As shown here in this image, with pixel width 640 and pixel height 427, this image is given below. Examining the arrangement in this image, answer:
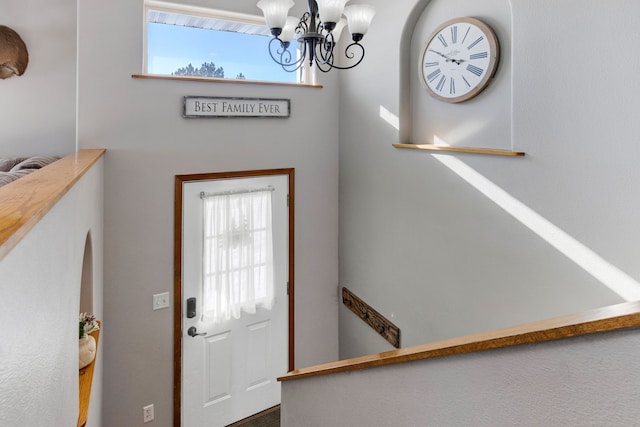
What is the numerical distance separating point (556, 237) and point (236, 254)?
91.7 inches

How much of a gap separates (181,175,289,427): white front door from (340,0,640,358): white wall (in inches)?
30.6

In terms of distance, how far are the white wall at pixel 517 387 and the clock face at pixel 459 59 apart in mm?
1831

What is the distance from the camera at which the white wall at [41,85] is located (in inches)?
119

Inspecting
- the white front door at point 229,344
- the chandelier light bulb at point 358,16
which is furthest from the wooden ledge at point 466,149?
the white front door at point 229,344

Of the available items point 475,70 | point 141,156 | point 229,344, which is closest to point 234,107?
point 141,156

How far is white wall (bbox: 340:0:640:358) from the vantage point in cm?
166

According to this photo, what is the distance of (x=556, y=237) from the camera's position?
1.91 m

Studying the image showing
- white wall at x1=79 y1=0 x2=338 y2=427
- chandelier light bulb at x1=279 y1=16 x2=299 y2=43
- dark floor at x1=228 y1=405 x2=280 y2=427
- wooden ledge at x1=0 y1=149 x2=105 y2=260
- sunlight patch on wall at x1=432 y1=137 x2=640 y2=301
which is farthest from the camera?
dark floor at x1=228 y1=405 x2=280 y2=427

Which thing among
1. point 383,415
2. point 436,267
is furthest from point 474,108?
point 383,415

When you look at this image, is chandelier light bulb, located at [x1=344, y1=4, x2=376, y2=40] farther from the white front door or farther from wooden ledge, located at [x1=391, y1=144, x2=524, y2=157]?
the white front door

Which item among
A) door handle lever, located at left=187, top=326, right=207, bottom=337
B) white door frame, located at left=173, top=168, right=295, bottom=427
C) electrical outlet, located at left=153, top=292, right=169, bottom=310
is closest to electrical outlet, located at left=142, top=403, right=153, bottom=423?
white door frame, located at left=173, top=168, right=295, bottom=427

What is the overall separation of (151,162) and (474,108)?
224 cm

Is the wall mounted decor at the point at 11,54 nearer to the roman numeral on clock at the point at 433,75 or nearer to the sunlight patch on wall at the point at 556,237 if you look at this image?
the roman numeral on clock at the point at 433,75

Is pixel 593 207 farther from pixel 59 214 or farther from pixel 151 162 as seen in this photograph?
pixel 151 162
